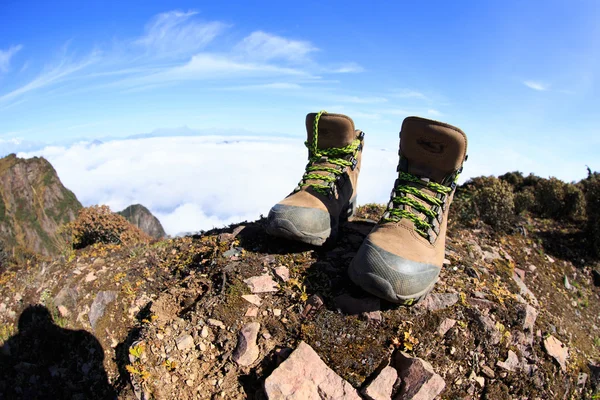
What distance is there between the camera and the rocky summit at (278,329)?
260 centimetres

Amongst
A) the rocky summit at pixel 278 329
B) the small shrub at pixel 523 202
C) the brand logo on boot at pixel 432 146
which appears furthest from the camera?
the small shrub at pixel 523 202

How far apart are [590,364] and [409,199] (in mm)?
2244

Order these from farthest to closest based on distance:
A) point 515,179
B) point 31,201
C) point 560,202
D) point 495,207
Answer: point 31,201, point 515,179, point 560,202, point 495,207

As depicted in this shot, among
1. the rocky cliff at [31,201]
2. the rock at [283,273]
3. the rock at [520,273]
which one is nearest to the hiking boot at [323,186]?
the rock at [283,273]

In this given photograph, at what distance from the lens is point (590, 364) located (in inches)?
131

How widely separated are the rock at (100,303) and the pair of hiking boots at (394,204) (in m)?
1.89

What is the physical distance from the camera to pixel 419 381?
2486mm

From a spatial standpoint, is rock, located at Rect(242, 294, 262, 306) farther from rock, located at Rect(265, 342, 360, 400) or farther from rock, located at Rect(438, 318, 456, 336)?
rock, located at Rect(438, 318, 456, 336)

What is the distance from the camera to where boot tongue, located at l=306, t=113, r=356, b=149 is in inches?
157

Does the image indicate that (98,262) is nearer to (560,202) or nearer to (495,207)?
(495,207)

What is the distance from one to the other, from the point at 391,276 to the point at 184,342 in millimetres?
1693

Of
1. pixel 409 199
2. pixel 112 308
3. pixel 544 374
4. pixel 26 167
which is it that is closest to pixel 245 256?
pixel 112 308

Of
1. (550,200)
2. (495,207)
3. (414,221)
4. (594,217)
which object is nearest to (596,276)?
(594,217)

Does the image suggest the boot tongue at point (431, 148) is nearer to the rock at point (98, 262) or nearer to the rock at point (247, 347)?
the rock at point (247, 347)
